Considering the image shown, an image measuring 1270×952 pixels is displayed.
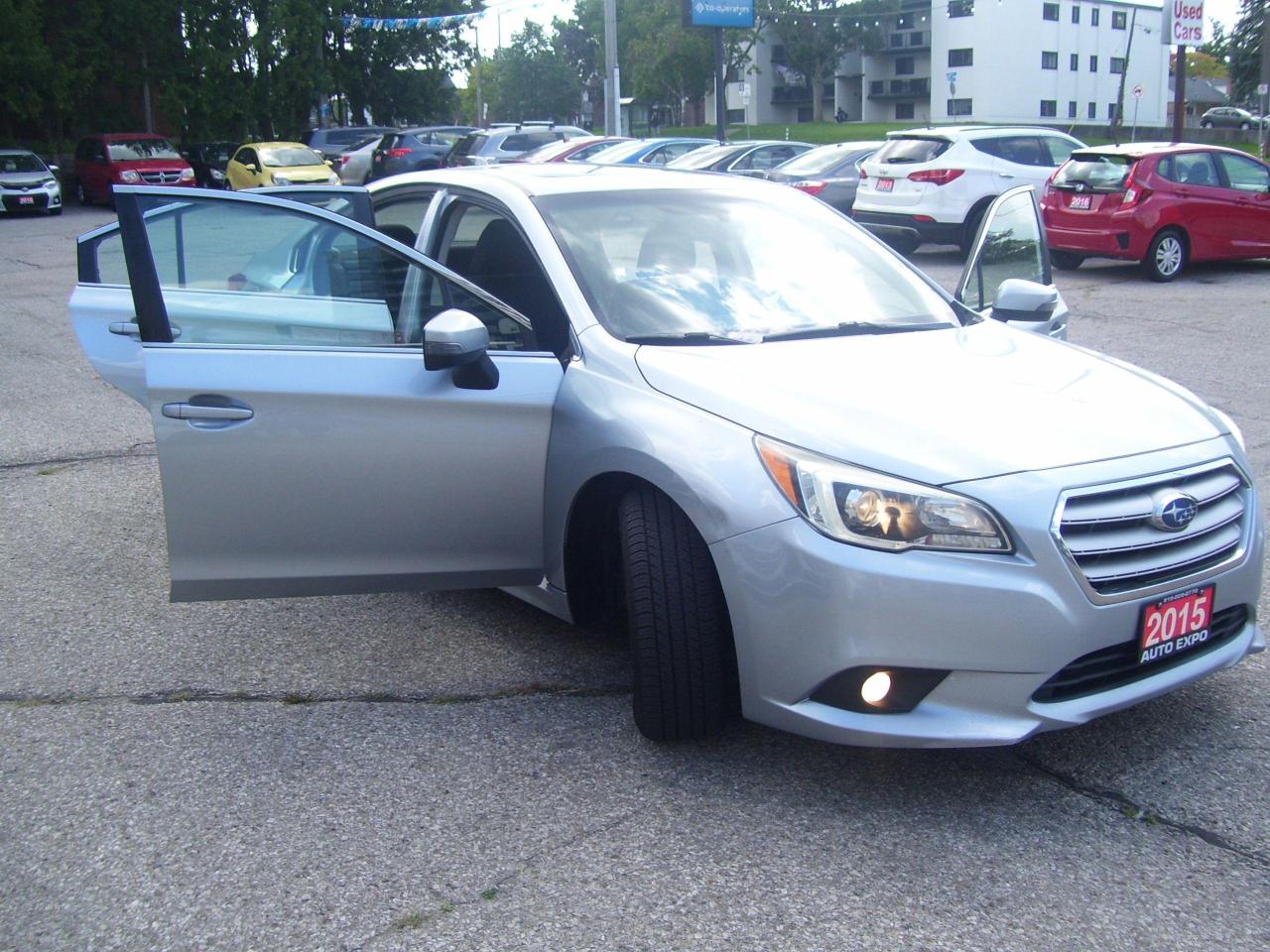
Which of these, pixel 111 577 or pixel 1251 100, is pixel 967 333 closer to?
pixel 111 577

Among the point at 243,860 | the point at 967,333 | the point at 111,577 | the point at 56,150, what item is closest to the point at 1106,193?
the point at 967,333

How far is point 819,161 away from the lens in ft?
63.6

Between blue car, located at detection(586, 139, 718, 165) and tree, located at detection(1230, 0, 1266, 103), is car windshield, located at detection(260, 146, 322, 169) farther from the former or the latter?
tree, located at detection(1230, 0, 1266, 103)

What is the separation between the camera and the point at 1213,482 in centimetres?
338

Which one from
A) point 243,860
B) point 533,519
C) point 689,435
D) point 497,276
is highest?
point 497,276

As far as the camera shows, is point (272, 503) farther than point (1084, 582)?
Yes

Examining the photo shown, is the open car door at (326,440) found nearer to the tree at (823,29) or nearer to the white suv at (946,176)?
the white suv at (946,176)

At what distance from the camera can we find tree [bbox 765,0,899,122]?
85.0 metres

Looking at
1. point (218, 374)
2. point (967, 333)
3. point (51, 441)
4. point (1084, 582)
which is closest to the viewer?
point (1084, 582)

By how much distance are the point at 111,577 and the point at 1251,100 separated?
84730 millimetres

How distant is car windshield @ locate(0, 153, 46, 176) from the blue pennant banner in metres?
13.9

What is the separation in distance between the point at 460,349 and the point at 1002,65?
7943 cm

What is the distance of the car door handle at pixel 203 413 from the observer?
3.68m

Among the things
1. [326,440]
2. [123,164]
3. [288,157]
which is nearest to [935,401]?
[326,440]
